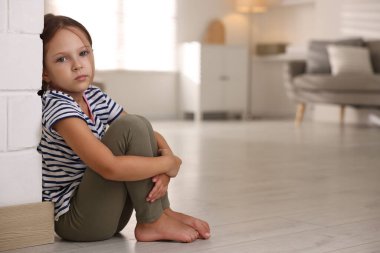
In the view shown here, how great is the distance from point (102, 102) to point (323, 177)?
1.49m

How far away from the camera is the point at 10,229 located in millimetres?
1450

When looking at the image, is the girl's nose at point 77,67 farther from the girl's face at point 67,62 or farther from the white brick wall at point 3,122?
the white brick wall at point 3,122

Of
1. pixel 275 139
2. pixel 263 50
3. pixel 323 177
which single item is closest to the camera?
pixel 323 177

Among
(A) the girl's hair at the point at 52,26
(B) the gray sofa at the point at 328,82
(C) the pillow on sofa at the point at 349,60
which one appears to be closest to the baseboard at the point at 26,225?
(A) the girl's hair at the point at 52,26

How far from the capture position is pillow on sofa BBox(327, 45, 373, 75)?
615 centimetres

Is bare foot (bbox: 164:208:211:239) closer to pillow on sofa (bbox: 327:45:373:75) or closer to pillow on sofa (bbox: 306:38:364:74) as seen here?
pillow on sofa (bbox: 327:45:373:75)

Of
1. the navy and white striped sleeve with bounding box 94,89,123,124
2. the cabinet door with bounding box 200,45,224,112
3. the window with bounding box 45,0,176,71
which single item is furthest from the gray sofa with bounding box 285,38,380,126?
the navy and white striped sleeve with bounding box 94,89,123,124

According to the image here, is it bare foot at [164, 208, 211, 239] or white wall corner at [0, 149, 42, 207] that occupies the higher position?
white wall corner at [0, 149, 42, 207]

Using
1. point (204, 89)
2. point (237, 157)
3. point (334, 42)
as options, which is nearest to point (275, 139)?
point (237, 157)

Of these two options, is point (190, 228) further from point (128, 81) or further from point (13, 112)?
point (128, 81)

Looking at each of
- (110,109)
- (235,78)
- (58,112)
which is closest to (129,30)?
(235,78)

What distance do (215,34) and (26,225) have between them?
21.5ft

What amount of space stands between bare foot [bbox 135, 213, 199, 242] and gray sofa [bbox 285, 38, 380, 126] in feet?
15.1

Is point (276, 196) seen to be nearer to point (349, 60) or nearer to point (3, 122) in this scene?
point (3, 122)
